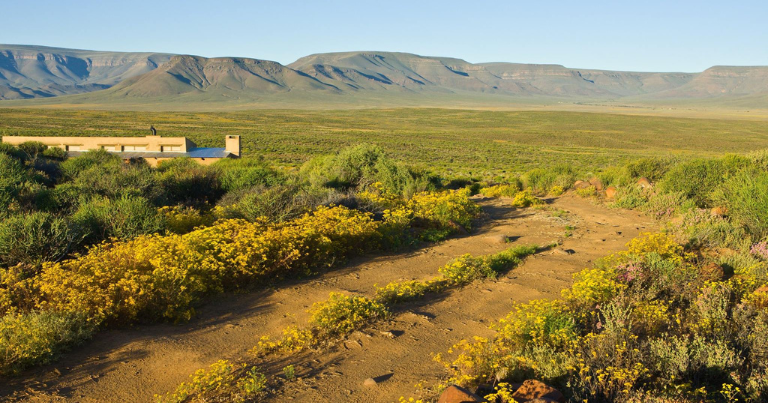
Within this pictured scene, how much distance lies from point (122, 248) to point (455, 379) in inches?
216

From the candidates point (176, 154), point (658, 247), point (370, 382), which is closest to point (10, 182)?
point (370, 382)

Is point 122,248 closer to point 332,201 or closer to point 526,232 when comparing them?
point 332,201

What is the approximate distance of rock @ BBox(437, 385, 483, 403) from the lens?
455 cm

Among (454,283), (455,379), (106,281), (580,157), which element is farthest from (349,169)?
(580,157)

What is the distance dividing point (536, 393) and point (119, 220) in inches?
317

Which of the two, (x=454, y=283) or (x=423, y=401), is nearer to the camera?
(x=423, y=401)

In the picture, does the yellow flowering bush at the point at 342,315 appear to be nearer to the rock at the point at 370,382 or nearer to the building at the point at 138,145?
the rock at the point at 370,382

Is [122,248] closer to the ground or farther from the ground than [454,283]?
farther from the ground

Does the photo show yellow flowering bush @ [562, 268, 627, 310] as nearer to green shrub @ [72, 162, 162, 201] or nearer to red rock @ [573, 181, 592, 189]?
green shrub @ [72, 162, 162, 201]

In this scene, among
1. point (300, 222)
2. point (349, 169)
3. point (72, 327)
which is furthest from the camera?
point (349, 169)

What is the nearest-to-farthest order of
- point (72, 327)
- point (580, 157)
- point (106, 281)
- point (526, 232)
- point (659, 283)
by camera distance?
point (72, 327) < point (106, 281) < point (659, 283) < point (526, 232) < point (580, 157)

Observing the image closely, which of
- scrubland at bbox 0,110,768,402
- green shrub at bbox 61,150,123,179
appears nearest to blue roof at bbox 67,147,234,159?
green shrub at bbox 61,150,123,179

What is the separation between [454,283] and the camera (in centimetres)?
879

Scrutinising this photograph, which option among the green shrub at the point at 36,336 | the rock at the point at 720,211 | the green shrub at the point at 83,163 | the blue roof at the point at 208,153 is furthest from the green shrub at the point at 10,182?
the rock at the point at 720,211
